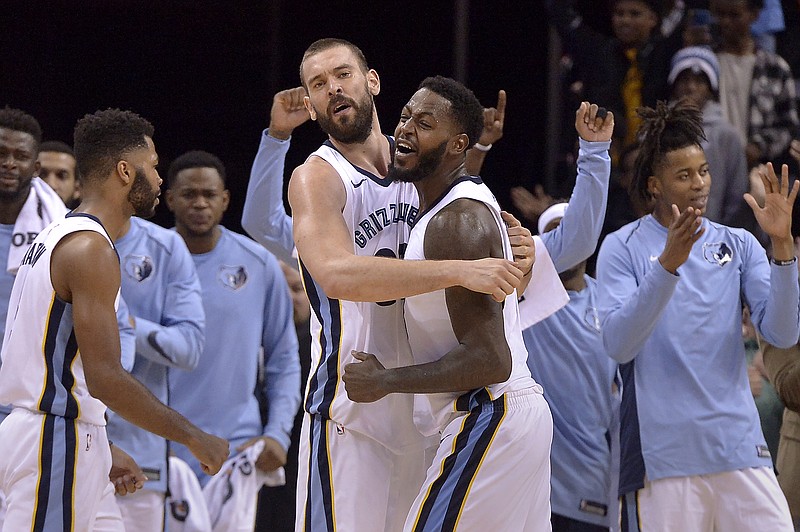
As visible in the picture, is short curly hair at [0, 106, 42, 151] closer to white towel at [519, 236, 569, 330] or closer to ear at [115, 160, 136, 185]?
ear at [115, 160, 136, 185]

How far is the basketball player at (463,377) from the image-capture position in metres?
3.67

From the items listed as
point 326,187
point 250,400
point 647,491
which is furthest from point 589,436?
point 326,187

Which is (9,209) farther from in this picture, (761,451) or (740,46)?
(740,46)

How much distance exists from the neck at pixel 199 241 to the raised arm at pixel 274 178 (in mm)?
1009

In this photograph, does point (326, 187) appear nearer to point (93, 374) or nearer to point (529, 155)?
point (93, 374)

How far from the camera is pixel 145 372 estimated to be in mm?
5891

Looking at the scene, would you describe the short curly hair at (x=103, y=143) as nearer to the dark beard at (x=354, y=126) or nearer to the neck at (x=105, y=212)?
the neck at (x=105, y=212)

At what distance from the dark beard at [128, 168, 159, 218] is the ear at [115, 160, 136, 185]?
0.02 meters

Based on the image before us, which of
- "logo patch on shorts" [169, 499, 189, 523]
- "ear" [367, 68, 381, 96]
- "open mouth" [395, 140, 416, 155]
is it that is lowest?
"logo patch on shorts" [169, 499, 189, 523]

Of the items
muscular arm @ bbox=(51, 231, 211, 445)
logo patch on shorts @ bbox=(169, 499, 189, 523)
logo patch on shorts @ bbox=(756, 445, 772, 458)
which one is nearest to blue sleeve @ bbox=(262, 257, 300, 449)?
logo patch on shorts @ bbox=(169, 499, 189, 523)

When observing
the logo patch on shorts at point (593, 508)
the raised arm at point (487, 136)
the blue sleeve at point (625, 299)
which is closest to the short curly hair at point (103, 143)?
the raised arm at point (487, 136)

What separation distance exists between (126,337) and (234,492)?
1.34 meters

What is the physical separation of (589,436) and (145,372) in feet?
7.22

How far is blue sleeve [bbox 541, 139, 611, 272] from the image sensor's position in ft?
17.3
